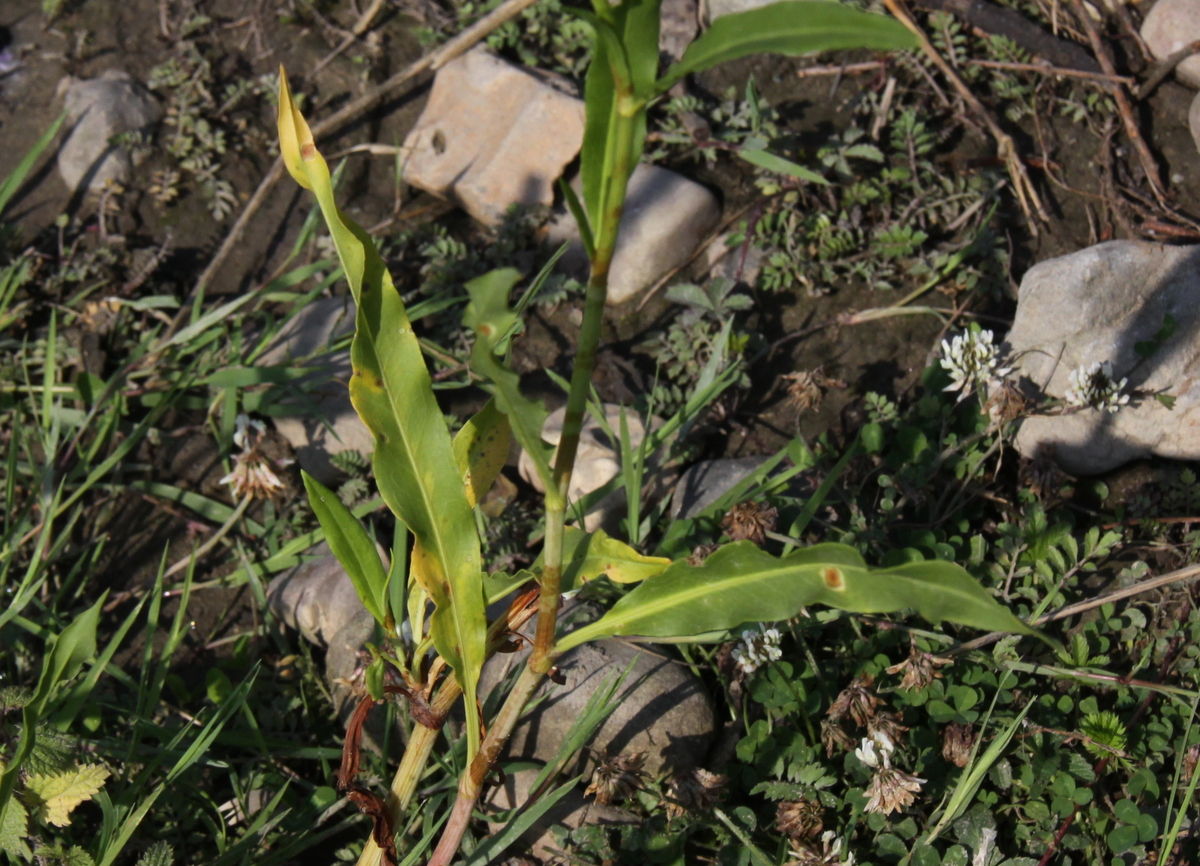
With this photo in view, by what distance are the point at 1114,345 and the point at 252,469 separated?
2.27m

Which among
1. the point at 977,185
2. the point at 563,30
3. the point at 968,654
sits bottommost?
the point at 968,654

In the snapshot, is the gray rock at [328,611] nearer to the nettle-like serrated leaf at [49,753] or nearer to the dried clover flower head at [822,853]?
the nettle-like serrated leaf at [49,753]

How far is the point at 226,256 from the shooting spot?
3.28 m

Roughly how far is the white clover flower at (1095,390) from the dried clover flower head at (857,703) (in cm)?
86

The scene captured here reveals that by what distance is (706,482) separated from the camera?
8.27 feet

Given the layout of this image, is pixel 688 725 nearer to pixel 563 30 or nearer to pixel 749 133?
pixel 749 133

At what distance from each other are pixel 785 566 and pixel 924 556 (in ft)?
3.24

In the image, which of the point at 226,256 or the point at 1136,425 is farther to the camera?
the point at 226,256

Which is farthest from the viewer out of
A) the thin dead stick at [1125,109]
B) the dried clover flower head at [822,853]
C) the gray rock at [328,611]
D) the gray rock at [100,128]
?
the gray rock at [100,128]

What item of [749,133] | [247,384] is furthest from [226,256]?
[749,133]

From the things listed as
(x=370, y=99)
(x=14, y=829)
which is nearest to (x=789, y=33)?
(x=14, y=829)

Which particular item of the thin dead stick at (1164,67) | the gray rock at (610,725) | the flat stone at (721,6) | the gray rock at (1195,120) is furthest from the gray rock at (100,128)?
the gray rock at (1195,120)

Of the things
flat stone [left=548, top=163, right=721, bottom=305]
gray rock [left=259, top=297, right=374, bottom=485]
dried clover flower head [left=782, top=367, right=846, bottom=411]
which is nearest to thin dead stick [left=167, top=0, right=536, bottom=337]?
gray rock [left=259, top=297, right=374, bottom=485]

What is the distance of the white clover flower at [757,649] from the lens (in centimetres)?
200
